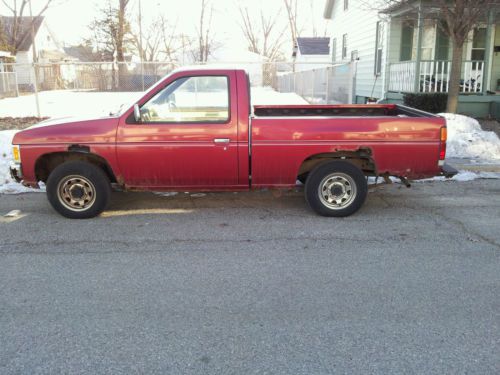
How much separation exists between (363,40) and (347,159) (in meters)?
16.5

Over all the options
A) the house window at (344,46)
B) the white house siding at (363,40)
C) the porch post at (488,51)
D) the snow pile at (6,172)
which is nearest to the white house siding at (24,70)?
the house window at (344,46)

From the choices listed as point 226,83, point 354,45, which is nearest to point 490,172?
point 226,83

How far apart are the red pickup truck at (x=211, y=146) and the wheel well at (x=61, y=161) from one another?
4 centimetres

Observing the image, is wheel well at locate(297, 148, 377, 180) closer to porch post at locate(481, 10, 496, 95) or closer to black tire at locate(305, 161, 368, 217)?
black tire at locate(305, 161, 368, 217)

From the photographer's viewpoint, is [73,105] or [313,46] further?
[313,46]

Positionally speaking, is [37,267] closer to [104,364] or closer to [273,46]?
[104,364]

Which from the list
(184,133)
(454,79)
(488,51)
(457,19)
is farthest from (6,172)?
(488,51)

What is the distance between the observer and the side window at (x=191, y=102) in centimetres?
603

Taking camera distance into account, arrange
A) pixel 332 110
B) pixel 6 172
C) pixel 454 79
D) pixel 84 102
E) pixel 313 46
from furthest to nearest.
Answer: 1. pixel 313 46
2. pixel 84 102
3. pixel 454 79
4. pixel 6 172
5. pixel 332 110

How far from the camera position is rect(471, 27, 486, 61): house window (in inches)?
667

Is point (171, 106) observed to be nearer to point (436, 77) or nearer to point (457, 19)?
point (457, 19)

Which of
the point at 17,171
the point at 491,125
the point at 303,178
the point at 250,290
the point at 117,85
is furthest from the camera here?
the point at 117,85

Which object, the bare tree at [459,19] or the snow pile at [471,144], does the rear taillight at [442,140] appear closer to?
the snow pile at [471,144]

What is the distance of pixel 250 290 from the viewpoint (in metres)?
4.18
